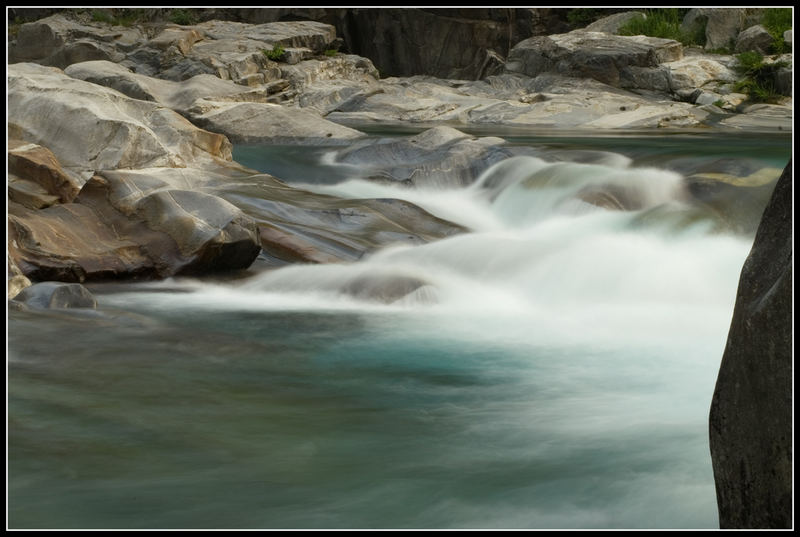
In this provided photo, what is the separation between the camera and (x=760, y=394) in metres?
2.46

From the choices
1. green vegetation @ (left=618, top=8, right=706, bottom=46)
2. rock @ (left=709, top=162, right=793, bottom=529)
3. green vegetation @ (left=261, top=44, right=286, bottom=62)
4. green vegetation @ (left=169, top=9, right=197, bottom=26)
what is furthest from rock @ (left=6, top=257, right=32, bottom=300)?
green vegetation @ (left=169, top=9, right=197, bottom=26)

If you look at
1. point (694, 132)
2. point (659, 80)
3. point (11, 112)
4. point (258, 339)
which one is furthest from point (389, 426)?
point (659, 80)

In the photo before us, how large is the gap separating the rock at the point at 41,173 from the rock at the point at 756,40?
16.7 metres

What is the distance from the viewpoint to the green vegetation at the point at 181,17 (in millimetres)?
27734

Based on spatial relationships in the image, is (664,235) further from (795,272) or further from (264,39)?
(264,39)

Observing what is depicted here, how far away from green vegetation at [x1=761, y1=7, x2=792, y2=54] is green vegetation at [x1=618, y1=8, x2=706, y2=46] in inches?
65.2

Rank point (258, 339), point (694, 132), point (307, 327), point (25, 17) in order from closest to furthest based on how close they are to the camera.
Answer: point (258, 339) → point (307, 327) → point (694, 132) → point (25, 17)

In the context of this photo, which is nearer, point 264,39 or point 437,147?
point 437,147

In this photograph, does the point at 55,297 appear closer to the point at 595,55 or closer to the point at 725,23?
the point at 595,55

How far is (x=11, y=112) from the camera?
391 inches

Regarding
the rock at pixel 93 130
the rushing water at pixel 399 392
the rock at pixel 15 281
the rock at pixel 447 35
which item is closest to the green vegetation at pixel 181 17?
the rock at pixel 447 35

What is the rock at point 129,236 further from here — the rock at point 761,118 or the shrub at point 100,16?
the shrub at point 100,16

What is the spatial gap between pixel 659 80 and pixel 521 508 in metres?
18.4

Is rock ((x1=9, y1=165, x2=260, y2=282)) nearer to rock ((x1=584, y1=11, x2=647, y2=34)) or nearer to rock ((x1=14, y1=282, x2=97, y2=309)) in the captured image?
rock ((x1=14, y1=282, x2=97, y2=309))
